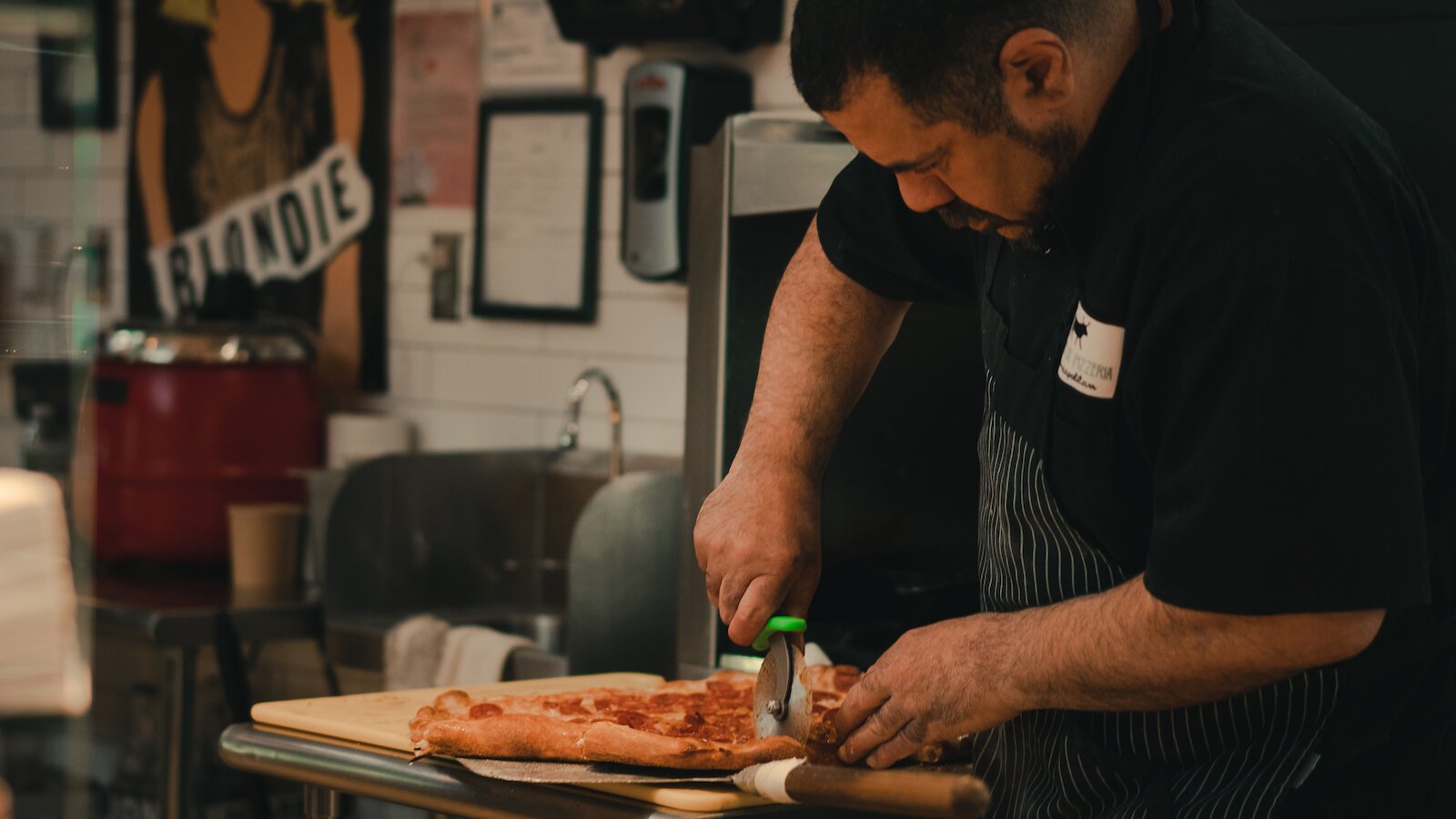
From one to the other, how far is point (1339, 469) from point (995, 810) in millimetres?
583

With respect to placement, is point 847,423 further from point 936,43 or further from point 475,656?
point 475,656

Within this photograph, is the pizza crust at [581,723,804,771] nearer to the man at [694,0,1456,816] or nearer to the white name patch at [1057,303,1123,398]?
the man at [694,0,1456,816]

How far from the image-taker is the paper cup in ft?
10.8

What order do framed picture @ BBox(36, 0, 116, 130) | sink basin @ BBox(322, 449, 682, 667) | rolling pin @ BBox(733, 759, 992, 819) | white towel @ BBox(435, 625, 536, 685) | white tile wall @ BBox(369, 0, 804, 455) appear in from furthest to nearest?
1. white tile wall @ BBox(369, 0, 804, 455)
2. sink basin @ BBox(322, 449, 682, 667)
3. white towel @ BBox(435, 625, 536, 685)
4. framed picture @ BBox(36, 0, 116, 130)
5. rolling pin @ BBox(733, 759, 992, 819)

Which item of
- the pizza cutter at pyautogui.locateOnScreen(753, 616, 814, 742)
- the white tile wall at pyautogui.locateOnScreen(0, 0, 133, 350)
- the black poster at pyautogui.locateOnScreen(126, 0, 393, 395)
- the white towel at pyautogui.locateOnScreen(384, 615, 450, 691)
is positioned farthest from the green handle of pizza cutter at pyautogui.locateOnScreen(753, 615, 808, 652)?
the black poster at pyautogui.locateOnScreen(126, 0, 393, 395)

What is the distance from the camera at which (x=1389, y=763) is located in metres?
1.28


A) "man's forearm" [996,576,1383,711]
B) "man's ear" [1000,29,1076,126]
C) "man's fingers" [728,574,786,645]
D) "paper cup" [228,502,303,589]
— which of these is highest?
"man's ear" [1000,29,1076,126]

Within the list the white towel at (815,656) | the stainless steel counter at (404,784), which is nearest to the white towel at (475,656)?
the white towel at (815,656)

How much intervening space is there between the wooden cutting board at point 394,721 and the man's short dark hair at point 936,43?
0.56 meters

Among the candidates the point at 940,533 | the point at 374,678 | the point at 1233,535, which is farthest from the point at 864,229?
the point at 374,678

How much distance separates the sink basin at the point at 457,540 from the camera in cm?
309

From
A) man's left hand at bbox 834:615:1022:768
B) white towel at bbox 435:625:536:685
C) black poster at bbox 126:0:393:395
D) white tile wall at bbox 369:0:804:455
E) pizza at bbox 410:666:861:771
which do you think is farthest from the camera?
black poster at bbox 126:0:393:395

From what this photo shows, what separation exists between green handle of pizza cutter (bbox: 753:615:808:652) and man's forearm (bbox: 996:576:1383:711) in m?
0.24

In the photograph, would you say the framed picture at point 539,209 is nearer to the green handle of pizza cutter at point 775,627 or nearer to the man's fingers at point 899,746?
the green handle of pizza cutter at point 775,627
